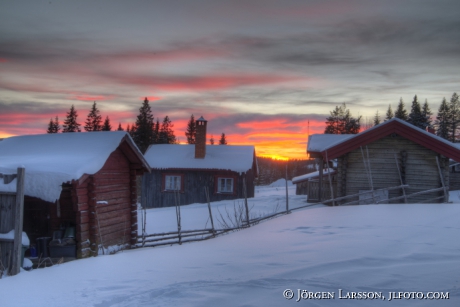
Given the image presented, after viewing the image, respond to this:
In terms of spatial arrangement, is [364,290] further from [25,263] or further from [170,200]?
[170,200]

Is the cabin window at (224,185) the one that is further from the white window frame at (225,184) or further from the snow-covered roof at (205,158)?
the snow-covered roof at (205,158)

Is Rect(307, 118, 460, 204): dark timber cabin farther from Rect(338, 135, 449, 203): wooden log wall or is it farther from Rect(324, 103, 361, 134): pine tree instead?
Rect(324, 103, 361, 134): pine tree

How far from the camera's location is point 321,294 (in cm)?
561

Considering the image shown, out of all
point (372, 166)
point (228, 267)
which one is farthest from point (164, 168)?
point (228, 267)

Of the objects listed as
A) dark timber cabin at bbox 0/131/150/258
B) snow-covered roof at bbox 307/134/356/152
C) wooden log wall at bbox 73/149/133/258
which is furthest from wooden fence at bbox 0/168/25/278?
snow-covered roof at bbox 307/134/356/152

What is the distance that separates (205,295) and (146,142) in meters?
53.8

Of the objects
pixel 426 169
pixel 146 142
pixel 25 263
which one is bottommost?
pixel 25 263

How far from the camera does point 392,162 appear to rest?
1962 cm

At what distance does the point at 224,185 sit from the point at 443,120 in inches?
2319

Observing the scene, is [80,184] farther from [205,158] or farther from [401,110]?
[401,110]

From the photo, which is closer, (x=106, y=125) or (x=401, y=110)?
(x=106, y=125)

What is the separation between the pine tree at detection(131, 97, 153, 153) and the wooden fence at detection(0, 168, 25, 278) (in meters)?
49.8

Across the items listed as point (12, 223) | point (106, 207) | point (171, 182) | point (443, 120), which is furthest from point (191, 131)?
point (12, 223)

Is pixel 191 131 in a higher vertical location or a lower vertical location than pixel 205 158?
higher
